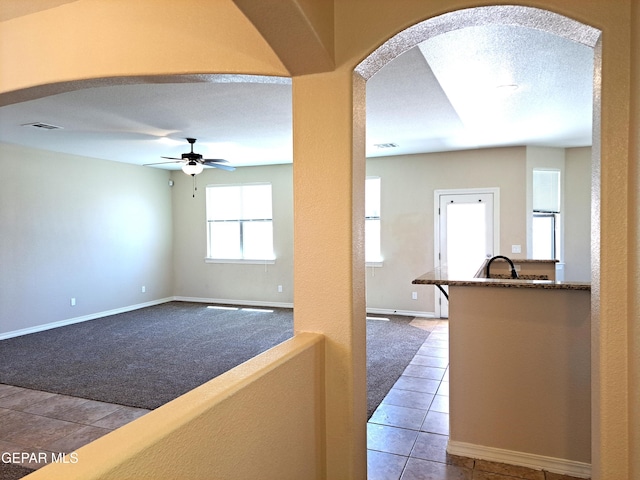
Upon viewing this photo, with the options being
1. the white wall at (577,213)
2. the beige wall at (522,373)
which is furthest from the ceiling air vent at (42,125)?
the white wall at (577,213)

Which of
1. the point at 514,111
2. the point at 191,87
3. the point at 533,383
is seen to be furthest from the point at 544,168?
the point at 191,87

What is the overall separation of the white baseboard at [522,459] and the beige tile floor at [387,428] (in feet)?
Result: 0.13

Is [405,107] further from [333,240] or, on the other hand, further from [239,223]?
[239,223]

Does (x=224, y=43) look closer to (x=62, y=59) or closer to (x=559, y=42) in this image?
(x=62, y=59)

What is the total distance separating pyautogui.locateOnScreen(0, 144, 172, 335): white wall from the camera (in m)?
6.02

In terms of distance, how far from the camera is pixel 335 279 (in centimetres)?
205

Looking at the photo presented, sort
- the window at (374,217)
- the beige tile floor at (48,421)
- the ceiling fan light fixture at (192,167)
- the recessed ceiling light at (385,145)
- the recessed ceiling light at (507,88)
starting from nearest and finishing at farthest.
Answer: the beige tile floor at (48,421), the recessed ceiling light at (507,88), the ceiling fan light fixture at (192,167), the recessed ceiling light at (385,145), the window at (374,217)

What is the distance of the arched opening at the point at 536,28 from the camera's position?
1.72 metres

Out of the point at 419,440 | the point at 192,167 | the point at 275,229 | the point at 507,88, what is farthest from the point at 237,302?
the point at 507,88

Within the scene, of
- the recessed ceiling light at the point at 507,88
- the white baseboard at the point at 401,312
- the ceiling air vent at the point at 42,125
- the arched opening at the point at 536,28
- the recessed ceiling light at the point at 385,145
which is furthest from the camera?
the white baseboard at the point at 401,312

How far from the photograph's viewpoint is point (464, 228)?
671cm

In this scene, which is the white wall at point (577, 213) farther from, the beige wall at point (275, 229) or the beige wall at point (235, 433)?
the beige wall at point (235, 433)

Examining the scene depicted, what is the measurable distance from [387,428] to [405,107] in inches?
116

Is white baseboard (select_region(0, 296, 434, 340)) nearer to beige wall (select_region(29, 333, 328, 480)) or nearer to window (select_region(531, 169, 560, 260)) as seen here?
window (select_region(531, 169, 560, 260))
